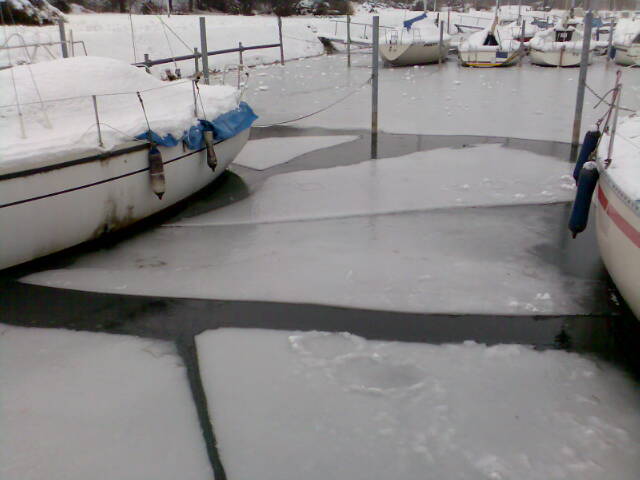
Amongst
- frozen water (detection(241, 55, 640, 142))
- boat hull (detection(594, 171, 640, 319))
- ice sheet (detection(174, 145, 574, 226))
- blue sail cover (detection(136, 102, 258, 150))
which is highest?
blue sail cover (detection(136, 102, 258, 150))

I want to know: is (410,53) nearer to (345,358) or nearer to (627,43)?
(627,43)

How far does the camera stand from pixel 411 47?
19.1m

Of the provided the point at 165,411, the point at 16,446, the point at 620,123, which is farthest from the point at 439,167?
the point at 16,446

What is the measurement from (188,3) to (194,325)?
111 feet

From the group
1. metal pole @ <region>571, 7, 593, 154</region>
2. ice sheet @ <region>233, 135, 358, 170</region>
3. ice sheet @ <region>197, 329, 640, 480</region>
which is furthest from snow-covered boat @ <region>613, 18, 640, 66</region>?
ice sheet @ <region>197, 329, 640, 480</region>

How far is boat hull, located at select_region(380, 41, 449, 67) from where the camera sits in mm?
19109

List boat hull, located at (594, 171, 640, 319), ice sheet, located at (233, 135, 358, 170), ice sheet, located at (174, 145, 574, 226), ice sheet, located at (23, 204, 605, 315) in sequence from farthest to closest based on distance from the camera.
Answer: ice sheet, located at (233, 135, 358, 170)
ice sheet, located at (174, 145, 574, 226)
ice sheet, located at (23, 204, 605, 315)
boat hull, located at (594, 171, 640, 319)

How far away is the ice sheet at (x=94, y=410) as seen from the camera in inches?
97.8

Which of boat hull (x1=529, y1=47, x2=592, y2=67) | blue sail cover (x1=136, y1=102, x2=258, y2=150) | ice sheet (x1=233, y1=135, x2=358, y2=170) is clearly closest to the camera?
blue sail cover (x1=136, y1=102, x2=258, y2=150)

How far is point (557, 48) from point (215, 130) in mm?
15945

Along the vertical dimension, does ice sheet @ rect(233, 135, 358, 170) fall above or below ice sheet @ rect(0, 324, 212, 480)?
above

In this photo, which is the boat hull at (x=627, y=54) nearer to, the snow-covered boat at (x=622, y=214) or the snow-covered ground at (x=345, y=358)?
the snow-covered ground at (x=345, y=358)

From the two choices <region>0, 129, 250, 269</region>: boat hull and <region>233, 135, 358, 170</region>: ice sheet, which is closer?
<region>0, 129, 250, 269</region>: boat hull

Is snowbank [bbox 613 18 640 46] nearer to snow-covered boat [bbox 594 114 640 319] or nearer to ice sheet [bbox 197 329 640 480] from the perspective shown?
snow-covered boat [bbox 594 114 640 319]
